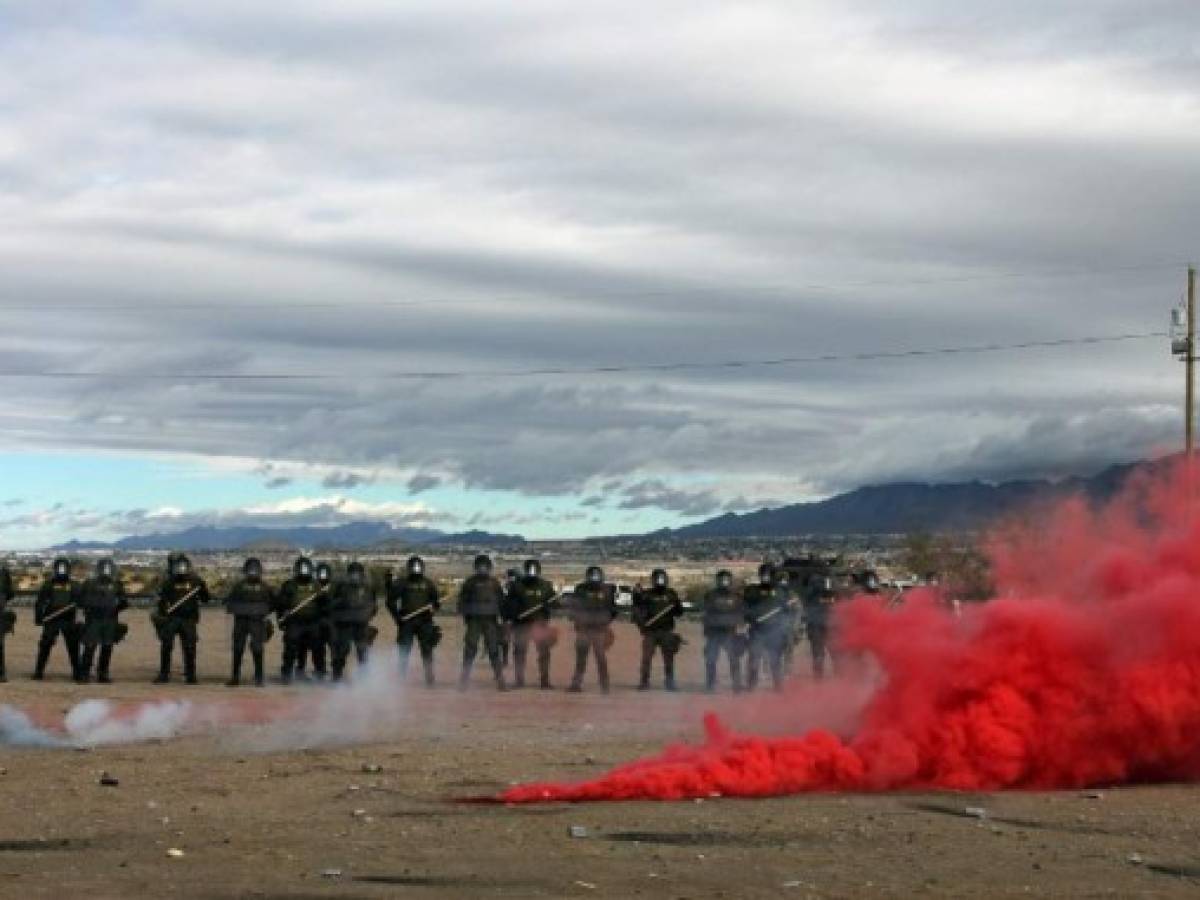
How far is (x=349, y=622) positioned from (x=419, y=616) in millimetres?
1210

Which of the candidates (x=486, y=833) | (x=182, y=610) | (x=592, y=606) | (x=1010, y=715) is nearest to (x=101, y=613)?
(x=182, y=610)

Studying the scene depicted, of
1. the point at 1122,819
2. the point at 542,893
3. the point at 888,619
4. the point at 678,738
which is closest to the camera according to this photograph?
the point at 542,893

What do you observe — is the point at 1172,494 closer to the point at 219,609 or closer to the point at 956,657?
the point at 956,657

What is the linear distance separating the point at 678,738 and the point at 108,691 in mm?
11871

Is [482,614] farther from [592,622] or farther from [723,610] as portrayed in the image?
[723,610]

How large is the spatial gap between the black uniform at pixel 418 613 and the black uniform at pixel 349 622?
0.58 m

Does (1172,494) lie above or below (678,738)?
above

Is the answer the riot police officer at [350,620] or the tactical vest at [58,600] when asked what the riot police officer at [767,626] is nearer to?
the riot police officer at [350,620]

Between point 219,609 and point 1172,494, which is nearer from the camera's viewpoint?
point 1172,494

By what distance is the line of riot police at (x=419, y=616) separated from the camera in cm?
3366

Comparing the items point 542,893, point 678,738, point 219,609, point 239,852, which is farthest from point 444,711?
point 219,609

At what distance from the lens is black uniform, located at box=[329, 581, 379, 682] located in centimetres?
3350

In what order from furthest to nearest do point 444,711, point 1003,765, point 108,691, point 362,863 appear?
point 108,691
point 444,711
point 1003,765
point 362,863

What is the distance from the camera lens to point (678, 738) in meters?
24.3
